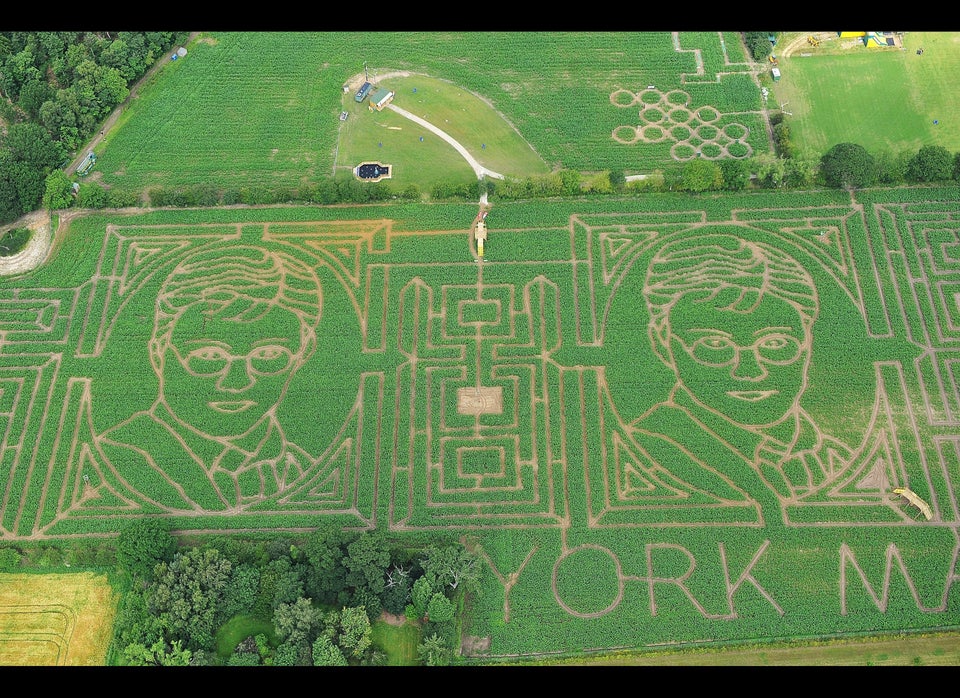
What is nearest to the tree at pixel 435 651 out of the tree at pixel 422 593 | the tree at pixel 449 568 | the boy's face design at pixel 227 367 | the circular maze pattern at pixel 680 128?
the tree at pixel 422 593

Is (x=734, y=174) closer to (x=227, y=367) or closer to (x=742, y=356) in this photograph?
(x=742, y=356)

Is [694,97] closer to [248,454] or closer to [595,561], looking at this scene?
[595,561]

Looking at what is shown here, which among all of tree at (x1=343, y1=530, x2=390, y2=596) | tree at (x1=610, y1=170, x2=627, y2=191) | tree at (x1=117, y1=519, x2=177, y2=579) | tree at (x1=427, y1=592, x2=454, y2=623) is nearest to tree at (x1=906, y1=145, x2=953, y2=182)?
tree at (x1=610, y1=170, x2=627, y2=191)

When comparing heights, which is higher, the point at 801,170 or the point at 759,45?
the point at 759,45

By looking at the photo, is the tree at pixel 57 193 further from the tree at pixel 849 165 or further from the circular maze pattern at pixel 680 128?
the tree at pixel 849 165

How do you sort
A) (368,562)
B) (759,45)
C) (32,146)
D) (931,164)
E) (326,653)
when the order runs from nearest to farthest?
1. (326,653)
2. (368,562)
3. (931,164)
4. (32,146)
5. (759,45)

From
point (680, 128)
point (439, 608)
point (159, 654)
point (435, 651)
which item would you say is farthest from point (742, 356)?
point (159, 654)
